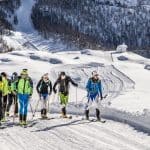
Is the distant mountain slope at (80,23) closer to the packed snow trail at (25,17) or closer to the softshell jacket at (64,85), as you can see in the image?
the packed snow trail at (25,17)

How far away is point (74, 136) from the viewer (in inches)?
691

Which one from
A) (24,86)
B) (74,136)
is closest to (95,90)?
(24,86)

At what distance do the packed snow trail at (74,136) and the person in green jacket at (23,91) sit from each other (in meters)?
0.67

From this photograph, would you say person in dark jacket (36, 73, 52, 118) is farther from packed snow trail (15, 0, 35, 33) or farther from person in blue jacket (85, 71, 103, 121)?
packed snow trail (15, 0, 35, 33)

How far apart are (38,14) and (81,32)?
15.3 m

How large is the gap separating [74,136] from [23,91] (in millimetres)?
3459

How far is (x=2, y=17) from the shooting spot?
161875 millimetres

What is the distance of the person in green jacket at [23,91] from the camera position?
20.1 m

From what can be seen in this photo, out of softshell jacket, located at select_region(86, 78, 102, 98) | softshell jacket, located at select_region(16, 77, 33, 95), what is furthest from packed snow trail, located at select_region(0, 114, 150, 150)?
softshell jacket, located at select_region(16, 77, 33, 95)

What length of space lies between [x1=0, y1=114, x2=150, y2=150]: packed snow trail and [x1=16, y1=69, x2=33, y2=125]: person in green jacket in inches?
26.2

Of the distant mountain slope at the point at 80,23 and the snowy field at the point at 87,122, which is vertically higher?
the snowy field at the point at 87,122

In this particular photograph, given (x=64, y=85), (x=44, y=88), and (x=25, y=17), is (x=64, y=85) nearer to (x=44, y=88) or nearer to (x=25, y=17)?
(x=44, y=88)

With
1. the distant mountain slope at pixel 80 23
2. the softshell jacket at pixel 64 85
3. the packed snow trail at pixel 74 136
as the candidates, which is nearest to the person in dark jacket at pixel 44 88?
the softshell jacket at pixel 64 85

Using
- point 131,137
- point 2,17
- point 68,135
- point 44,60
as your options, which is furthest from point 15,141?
point 2,17
